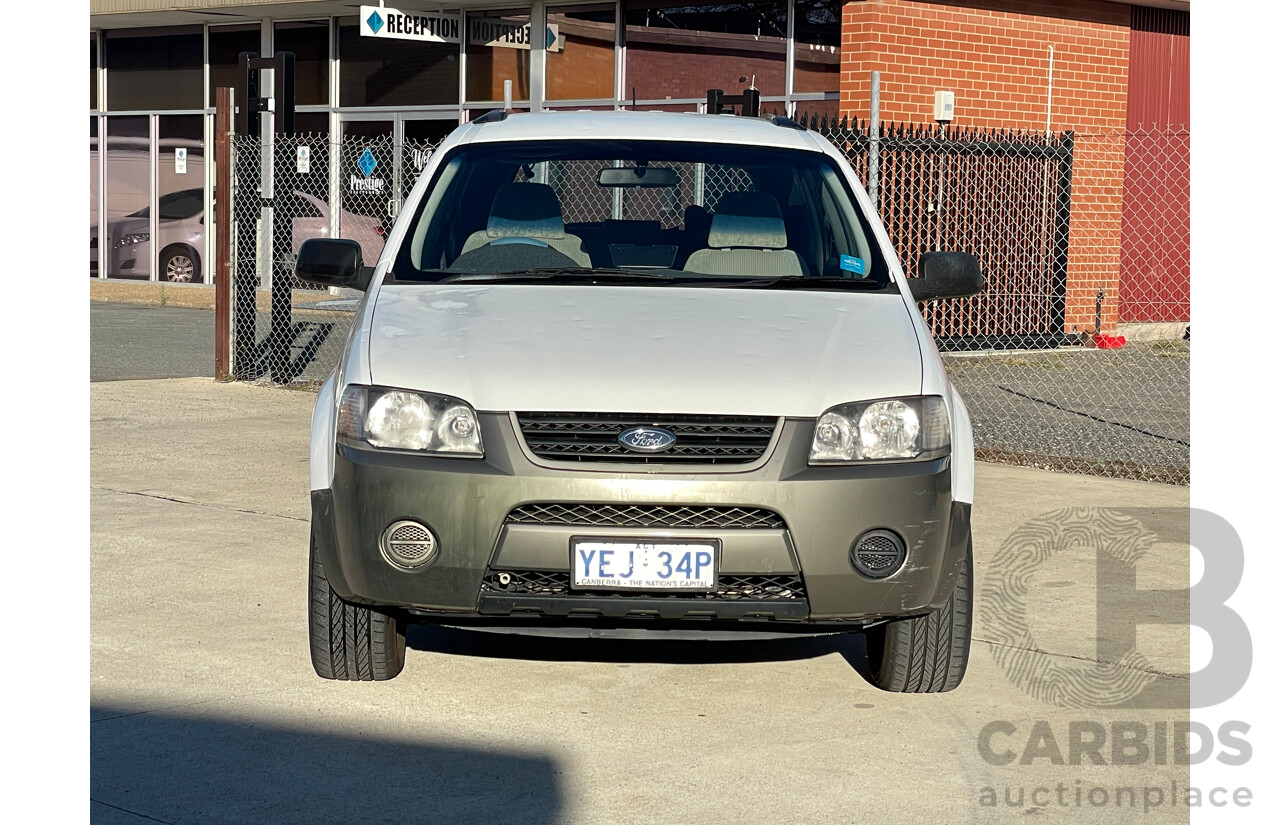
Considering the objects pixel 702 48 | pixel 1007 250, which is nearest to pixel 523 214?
pixel 1007 250

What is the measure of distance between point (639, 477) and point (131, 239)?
73.9ft

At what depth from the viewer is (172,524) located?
25.8ft

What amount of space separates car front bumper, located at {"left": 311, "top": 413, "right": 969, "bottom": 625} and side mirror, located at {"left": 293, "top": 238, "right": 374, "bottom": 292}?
1.45 meters

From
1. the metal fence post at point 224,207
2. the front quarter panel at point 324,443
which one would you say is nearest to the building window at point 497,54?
the metal fence post at point 224,207

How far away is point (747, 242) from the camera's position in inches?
235

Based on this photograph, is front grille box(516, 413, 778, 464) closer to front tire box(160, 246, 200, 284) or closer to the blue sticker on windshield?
the blue sticker on windshield

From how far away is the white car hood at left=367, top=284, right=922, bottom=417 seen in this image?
4590 millimetres

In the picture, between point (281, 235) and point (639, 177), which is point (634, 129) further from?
point (281, 235)

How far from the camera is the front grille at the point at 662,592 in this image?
14.9 ft

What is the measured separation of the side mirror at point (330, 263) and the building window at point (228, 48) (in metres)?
19.0

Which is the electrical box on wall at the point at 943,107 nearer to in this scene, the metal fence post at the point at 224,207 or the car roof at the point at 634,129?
the metal fence post at the point at 224,207

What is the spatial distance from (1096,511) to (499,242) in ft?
13.1

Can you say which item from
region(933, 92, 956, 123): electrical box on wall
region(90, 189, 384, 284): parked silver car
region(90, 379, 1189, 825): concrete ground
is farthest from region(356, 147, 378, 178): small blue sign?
region(90, 379, 1189, 825): concrete ground
